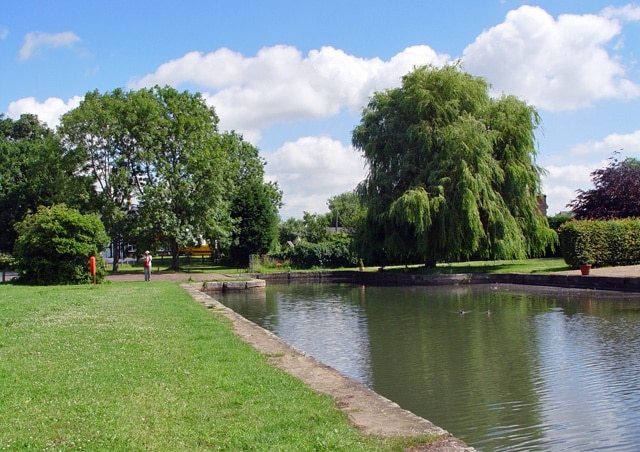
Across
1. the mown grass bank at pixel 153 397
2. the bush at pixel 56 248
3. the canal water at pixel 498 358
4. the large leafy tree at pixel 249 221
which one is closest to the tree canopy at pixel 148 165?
the large leafy tree at pixel 249 221

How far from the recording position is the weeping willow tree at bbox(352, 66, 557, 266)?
30062 millimetres

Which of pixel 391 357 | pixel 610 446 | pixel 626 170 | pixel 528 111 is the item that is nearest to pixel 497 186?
pixel 528 111

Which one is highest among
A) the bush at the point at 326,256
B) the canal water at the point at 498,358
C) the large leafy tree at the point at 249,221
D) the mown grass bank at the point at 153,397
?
the large leafy tree at the point at 249,221

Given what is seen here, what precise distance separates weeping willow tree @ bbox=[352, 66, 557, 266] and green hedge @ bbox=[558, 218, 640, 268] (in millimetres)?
2813

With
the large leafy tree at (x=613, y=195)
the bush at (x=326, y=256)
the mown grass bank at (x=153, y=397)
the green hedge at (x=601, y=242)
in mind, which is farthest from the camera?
the bush at (x=326, y=256)

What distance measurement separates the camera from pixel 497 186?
1265 inches

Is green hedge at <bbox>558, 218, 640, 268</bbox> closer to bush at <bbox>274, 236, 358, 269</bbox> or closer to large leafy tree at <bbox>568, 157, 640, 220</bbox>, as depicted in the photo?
large leafy tree at <bbox>568, 157, 640, 220</bbox>

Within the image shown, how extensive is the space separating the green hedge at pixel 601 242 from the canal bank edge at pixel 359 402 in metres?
22.2

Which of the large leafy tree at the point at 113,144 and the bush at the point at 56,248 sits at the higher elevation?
the large leafy tree at the point at 113,144

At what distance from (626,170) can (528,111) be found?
8810 mm

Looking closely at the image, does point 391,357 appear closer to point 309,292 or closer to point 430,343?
point 430,343

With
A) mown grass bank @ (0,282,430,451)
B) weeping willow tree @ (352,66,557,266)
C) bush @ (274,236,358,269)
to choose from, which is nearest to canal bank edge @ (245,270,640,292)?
weeping willow tree @ (352,66,557,266)

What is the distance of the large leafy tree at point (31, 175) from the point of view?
123ft

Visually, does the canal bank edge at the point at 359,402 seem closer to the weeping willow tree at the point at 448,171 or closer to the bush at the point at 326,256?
the weeping willow tree at the point at 448,171
